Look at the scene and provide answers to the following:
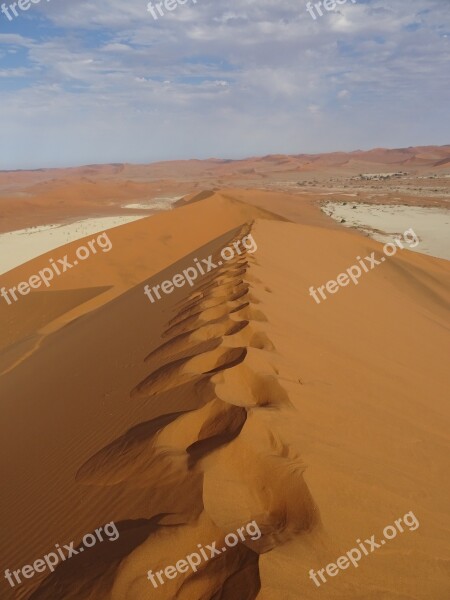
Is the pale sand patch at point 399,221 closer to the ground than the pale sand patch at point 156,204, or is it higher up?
closer to the ground

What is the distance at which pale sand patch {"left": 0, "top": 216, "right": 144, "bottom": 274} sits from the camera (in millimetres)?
21242

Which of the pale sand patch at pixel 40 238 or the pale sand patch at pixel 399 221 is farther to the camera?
the pale sand patch at pixel 399 221

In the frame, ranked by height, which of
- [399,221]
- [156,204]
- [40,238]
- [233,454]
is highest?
[156,204]

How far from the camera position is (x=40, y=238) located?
26.2 meters

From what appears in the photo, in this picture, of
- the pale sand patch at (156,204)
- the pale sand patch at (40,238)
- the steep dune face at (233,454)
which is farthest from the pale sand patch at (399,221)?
the steep dune face at (233,454)

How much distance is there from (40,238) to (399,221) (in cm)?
2080

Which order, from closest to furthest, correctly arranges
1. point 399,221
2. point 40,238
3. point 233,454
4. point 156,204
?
point 233,454 → point 40,238 → point 399,221 → point 156,204

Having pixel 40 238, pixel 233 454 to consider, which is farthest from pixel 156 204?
pixel 233 454

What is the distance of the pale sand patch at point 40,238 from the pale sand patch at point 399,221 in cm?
1507

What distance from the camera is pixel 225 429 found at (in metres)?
3.28

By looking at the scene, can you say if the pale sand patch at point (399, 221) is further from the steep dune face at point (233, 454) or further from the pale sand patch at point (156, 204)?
the steep dune face at point (233, 454)

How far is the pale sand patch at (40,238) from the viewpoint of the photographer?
21242 mm

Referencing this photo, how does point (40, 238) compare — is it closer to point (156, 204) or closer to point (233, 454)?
point (156, 204)

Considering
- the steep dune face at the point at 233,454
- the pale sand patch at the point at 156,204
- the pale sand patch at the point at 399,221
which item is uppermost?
the pale sand patch at the point at 156,204
